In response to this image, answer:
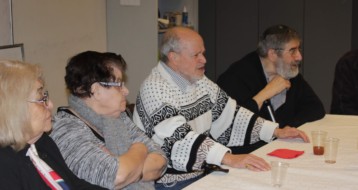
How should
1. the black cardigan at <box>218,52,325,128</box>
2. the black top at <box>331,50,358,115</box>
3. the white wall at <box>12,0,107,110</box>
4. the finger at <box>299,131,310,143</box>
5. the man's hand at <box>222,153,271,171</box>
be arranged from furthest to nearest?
the white wall at <box>12,0,107,110</box>
the black top at <box>331,50,358,115</box>
the black cardigan at <box>218,52,325,128</box>
the finger at <box>299,131,310,143</box>
the man's hand at <box>222,153,271,171</box>

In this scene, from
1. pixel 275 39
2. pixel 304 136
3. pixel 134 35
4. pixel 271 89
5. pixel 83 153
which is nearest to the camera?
pixel 83 153

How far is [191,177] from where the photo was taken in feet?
8.48

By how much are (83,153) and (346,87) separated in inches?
85.9

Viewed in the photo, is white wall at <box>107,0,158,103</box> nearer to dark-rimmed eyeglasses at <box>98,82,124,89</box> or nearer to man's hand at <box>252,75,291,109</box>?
man's hand at <box>252,75,291,109</box>

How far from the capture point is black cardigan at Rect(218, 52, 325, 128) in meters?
3.22

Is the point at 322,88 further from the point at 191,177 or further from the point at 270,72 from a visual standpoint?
the point at 191,177

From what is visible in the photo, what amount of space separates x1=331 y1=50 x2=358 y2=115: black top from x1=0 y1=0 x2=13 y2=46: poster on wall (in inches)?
88.0

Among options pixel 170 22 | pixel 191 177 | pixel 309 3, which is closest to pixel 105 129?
pixel 191 177

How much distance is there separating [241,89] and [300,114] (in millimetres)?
392

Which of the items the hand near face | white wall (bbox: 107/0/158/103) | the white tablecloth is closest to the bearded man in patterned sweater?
the white tablecloth

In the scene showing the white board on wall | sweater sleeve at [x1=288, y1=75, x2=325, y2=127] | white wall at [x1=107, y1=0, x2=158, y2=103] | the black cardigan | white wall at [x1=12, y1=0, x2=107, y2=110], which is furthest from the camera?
white wall at [x1=107, y1=0, x2=158, y2=103]

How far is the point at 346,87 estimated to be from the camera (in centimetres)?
356

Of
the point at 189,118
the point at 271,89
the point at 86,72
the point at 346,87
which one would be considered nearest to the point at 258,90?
the point at 271,89

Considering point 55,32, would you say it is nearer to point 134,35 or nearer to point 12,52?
point 12,52
